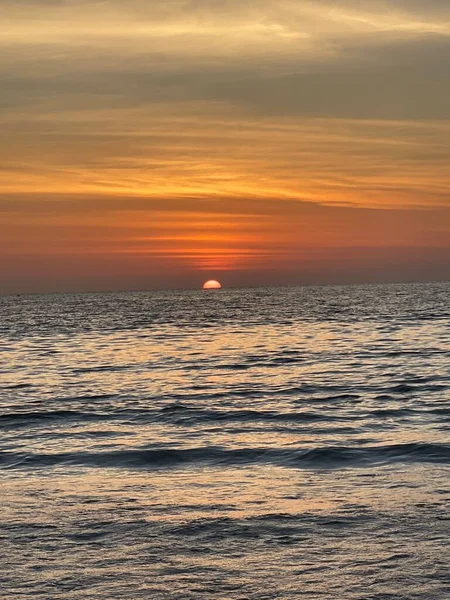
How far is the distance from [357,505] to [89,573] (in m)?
4.61

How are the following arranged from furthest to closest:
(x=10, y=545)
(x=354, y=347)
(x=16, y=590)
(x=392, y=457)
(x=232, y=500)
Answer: (x=354, y=347) → (x=392, y=457) → (x=232, y=500) → (x=10, y=545) → (x=16, y=590)

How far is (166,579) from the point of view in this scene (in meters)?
9.77

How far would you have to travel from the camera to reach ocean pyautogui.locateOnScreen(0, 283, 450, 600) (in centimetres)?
980

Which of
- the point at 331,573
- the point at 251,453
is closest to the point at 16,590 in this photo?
the point at 331,573

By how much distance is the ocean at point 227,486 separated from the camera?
9.80 metres

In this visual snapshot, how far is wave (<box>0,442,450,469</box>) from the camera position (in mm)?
16391

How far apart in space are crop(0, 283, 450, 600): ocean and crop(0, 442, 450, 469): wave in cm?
6

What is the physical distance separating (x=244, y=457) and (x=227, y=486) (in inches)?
105

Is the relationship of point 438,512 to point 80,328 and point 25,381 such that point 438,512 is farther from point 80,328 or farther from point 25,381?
point 80,328

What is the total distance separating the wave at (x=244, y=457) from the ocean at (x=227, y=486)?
59 mm

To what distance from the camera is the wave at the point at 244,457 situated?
53.8ft

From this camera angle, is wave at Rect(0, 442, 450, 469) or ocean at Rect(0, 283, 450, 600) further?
wave at Rect(0, 442, 450, 469)

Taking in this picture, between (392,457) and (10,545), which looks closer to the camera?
(10,545)

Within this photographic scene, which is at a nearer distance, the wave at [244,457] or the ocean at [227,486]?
the ocean at [227,486]
